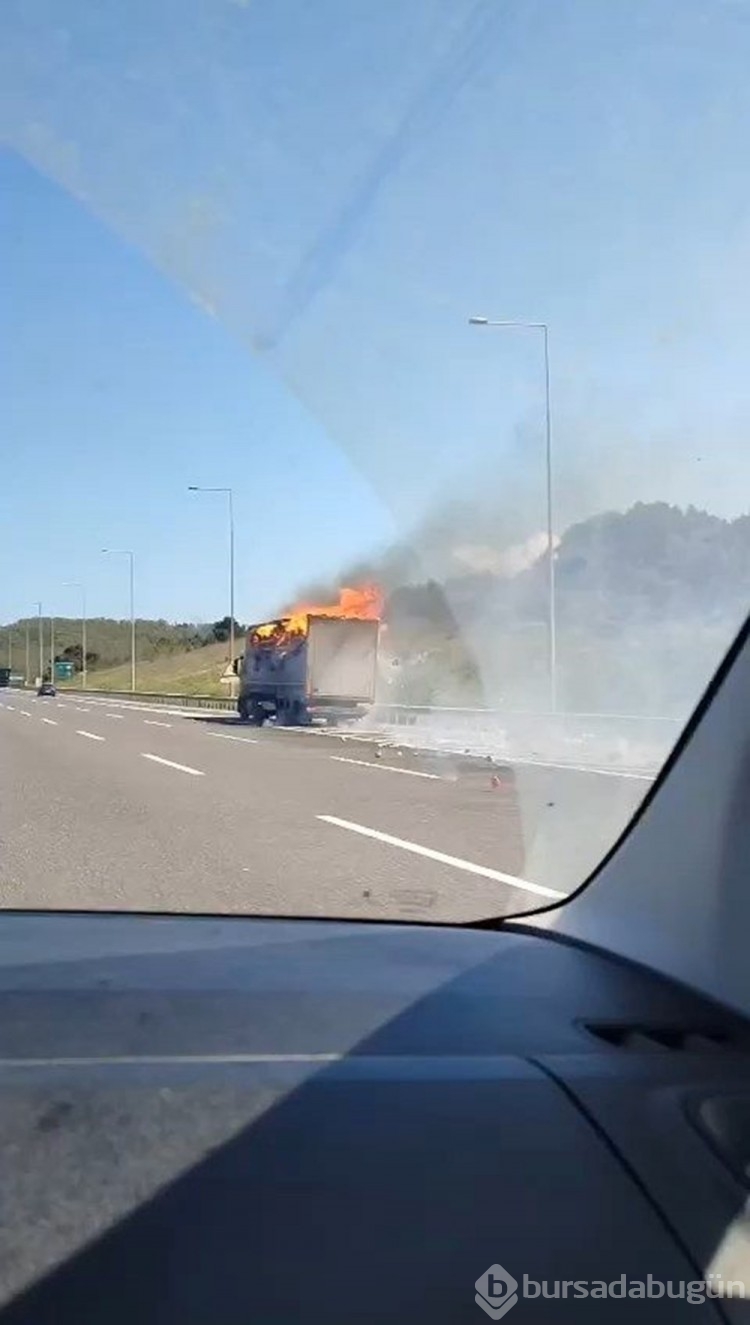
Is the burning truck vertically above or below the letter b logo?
above

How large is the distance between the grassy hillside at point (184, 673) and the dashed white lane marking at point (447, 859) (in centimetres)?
2945

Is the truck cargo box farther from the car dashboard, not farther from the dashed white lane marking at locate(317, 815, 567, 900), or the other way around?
the car dashboard

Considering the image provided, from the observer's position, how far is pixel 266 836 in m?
11.9

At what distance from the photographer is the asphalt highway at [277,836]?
7.94 meters

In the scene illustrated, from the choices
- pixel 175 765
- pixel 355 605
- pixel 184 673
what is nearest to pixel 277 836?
pixel 355 605

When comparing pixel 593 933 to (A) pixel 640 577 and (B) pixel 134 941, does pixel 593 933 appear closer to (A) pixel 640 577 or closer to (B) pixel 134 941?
(B) pixel 134 941

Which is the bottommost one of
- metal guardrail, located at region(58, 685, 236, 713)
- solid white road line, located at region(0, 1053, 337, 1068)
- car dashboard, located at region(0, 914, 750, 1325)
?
metal guardrail, located at region(58, 685, 236, 713)

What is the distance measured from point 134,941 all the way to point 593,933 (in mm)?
1340

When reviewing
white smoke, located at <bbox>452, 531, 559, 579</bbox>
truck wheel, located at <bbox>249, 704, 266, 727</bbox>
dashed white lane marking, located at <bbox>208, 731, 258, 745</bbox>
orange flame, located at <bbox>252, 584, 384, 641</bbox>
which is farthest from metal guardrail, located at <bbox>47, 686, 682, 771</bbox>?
truck wheel, located at <bbox>249, 704, 266, 727</bbox>

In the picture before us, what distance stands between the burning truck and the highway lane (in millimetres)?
5003

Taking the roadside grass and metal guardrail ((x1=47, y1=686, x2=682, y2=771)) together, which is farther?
the roadside grass

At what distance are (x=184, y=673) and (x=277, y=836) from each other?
130 ft

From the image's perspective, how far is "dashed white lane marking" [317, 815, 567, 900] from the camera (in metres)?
5.84

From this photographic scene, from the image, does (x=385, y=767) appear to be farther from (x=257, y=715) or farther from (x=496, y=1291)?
(x=257, y=715)
